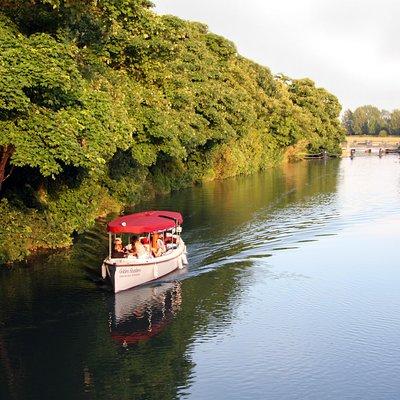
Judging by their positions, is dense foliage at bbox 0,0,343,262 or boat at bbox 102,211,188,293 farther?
boat at bbox 102,211,188,293

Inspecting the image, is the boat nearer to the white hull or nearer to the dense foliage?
the white hull

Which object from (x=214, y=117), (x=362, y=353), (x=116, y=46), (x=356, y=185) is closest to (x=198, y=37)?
(x=214, y=117)

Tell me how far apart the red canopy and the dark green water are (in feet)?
8.15

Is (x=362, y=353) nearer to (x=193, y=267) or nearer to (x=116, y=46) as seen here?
(x=193, y=267)

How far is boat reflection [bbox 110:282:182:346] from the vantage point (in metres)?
22.6

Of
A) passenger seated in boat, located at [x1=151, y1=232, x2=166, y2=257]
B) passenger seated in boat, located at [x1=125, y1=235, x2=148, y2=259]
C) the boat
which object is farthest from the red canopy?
passenger seated in boat, located at [x1=125, y1=235, x2=148, y2=259]

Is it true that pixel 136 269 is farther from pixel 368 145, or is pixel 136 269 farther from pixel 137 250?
pixel 368 145

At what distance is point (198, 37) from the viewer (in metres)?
71.9

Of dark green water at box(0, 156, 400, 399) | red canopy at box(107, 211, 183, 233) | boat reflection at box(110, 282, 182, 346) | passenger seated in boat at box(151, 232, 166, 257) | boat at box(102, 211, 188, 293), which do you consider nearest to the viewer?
dark green water at box(0, 156, 400, 399)

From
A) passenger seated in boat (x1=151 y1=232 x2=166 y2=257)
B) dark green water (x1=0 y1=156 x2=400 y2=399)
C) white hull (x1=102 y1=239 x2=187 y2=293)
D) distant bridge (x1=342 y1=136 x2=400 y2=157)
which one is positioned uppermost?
distant bridge (x1=342 y1=136 x2=400 y2=157)

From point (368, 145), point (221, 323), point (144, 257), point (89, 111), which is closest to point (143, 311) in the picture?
point (221, 323)

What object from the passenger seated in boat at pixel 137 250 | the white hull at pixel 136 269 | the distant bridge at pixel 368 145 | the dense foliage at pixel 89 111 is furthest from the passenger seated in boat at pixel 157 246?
the distant bridge at pixel 368 145

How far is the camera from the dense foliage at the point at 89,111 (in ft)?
78.2

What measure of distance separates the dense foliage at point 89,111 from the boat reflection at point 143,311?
549 cm
